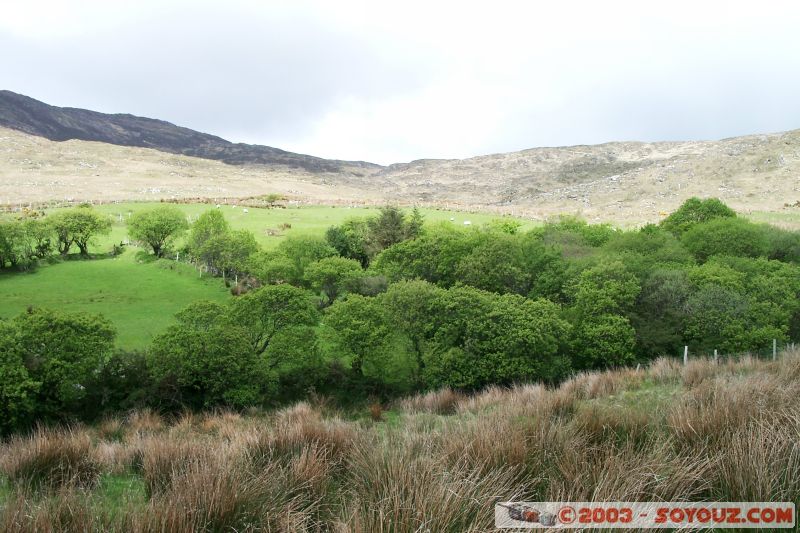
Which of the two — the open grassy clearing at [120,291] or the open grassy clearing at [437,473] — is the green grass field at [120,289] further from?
the open grassy clearing at [437,473]

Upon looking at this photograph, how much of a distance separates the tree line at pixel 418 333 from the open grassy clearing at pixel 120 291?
7.81 meters

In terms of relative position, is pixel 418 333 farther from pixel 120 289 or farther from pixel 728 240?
pixel 728 240

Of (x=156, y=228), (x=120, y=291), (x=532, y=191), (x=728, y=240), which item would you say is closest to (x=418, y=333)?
(x=120, y=291)

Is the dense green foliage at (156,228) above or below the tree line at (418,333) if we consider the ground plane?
above

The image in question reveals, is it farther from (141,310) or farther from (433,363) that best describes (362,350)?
(141,310)

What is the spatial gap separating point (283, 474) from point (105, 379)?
23541mm

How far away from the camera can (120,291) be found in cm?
4206

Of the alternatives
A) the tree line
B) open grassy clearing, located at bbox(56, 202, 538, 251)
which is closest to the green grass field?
open grassy clearing, located at bbox(56, 202, 538, 251)

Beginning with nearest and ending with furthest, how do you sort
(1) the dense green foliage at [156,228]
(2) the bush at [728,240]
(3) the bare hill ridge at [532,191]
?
(2) the bush at [728,240], (1) the dense green foliage at [156,228], (3) the bare hill ridge at [532,191]

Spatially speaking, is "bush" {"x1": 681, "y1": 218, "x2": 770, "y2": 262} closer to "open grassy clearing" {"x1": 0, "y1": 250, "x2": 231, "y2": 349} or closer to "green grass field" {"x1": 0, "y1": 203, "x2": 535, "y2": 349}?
"green grass field" {"x1": 0, "y1": 203, "x2": 535, "y2": 349}

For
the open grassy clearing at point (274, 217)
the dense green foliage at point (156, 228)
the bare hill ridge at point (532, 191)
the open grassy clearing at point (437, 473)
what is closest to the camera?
the open grassy clearing at point (437, 473)

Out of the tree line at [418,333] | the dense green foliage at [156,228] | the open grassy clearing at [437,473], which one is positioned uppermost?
the dense green foliage at [156,228]

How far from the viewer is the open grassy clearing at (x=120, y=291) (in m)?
35.2

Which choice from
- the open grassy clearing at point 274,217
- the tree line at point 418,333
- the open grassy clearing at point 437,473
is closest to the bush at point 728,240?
the tree line at point 418,333
